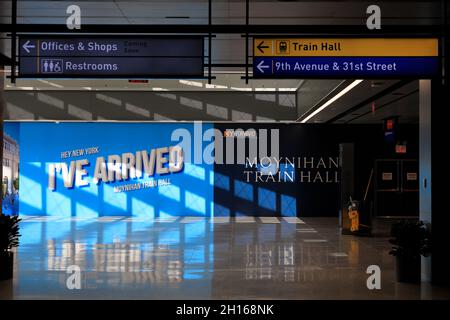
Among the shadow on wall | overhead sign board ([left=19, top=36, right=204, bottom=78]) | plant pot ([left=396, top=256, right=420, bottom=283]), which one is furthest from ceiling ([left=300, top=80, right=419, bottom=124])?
overhead sign board ([left=19, top=36, right=204, bottom=78])

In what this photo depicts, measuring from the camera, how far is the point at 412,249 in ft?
27.8

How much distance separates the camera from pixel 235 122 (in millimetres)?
20953

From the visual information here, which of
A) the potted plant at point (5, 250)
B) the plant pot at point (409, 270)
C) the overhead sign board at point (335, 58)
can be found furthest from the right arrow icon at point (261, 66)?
the potted plant at point (5, 250)

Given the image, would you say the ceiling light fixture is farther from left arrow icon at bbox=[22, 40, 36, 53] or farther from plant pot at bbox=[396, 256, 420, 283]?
left arrow icon at bbox=[22, 40, 36, 53]

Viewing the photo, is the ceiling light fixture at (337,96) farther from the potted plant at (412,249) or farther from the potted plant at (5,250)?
the potted plant at (5,250)

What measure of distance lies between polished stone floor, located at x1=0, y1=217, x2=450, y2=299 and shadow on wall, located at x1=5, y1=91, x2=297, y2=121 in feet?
14.8

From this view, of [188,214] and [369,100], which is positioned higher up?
[369,100]

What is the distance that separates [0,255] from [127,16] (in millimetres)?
4099

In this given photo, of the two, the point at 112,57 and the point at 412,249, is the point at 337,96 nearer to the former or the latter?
the point at 412,249

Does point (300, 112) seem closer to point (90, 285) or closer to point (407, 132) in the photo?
point (407, 132)

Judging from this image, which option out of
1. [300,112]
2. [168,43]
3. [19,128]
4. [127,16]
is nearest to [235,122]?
[300,112]

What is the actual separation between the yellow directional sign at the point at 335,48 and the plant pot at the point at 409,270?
307cm

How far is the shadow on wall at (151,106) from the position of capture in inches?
808
